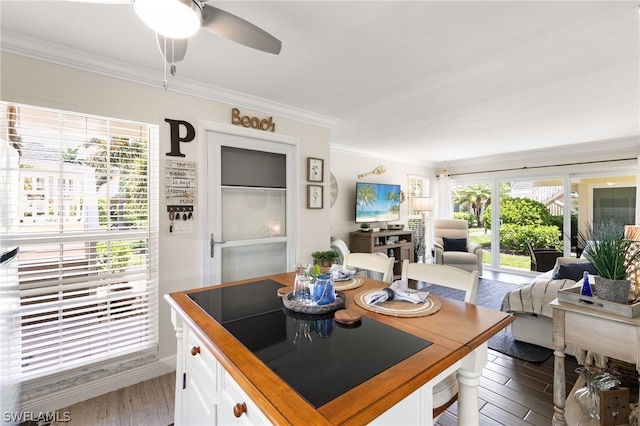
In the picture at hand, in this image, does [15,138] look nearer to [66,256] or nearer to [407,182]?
[66,256]

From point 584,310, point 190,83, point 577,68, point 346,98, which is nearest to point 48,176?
point 190,83

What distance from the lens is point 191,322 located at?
1201 mm

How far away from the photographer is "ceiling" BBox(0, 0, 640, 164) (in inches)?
61.6

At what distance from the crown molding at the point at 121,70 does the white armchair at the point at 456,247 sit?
151 inches

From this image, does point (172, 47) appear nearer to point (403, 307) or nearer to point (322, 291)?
point (322, 291)

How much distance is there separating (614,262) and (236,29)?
7.09 feet

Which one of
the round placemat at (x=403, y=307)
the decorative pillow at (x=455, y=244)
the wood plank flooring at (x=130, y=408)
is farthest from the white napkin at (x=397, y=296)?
the decorative pillow at (x=455, y=244)

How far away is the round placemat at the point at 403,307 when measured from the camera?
124 centimetres

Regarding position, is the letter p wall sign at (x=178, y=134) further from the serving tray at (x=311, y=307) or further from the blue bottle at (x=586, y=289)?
the blue bottle at (x=586, y=289)

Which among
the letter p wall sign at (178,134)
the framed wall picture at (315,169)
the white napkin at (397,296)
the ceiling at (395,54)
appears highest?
the ceiling at (395,54)

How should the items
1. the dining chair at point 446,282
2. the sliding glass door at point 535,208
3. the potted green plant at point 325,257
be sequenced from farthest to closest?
the sliding glass door at point 535,208, the potted green plant at point 325,257, the dining chair at point 446,282

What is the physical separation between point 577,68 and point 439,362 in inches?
99.9

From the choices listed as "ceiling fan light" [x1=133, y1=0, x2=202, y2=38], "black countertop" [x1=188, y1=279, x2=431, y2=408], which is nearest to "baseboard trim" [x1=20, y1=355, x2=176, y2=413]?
"black countertop" [x1=188, y1=279, x2=431, y2=408]

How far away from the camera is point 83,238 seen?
6.89 feet
